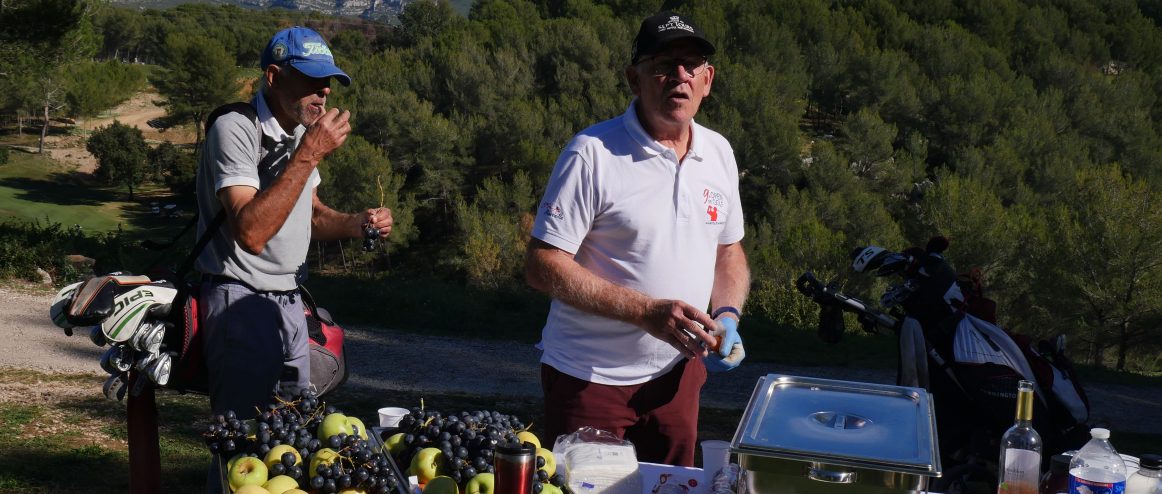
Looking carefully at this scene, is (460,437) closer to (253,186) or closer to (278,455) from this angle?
(278,455)

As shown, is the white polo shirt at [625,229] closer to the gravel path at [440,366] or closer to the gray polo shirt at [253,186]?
the gray polo shirt at [253,186]

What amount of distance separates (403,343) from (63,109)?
7889 cm

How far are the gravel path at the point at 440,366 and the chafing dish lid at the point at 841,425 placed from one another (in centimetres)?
635

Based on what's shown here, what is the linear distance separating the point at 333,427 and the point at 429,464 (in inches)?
8.8

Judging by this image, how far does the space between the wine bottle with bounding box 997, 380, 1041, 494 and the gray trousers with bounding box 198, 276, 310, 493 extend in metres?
1.85

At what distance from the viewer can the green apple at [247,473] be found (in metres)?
1.96

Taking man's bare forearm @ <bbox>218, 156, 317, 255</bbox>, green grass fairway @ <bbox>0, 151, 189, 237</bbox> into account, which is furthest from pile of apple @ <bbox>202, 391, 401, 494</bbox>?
green grass fairway @ <bbox>0, 151, 189, 237</bbox>

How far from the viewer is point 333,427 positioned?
2135mm

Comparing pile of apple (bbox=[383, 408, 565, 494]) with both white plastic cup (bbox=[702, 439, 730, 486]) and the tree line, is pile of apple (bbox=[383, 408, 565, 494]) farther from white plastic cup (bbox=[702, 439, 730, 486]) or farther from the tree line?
the tree line

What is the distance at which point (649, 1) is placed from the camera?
261 ft

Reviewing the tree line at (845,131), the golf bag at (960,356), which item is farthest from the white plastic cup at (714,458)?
the tree line at (845,131)

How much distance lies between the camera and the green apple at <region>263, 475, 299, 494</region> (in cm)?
194

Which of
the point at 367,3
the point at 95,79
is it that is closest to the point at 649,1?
the point at 95,79

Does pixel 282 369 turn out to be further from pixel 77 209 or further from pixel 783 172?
pixel 77 209
